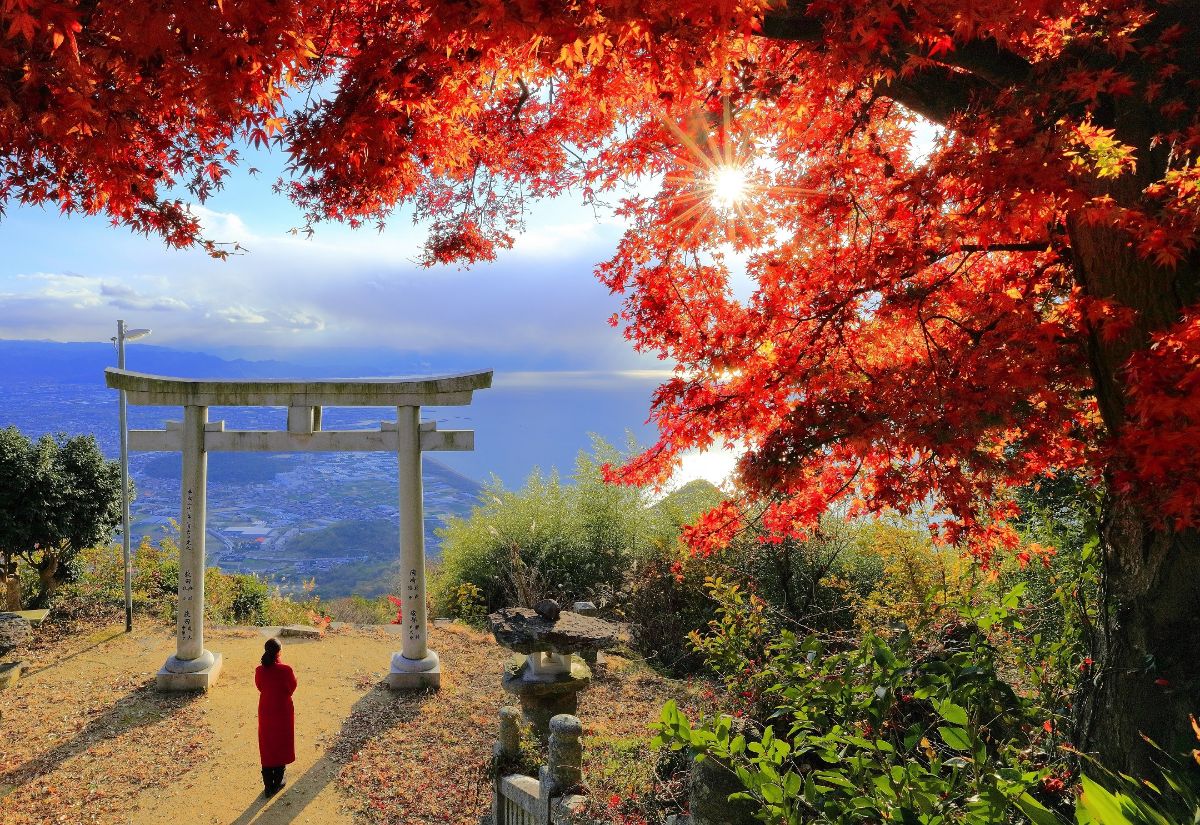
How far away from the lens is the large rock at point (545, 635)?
4.97 meters

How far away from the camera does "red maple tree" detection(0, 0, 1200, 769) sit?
2422mm

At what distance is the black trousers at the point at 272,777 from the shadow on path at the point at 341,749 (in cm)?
7

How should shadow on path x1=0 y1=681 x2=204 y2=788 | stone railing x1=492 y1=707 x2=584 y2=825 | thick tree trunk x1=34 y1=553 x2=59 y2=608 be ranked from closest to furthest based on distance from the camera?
1. stone railing x1=492 y1=707 x2=584 y2=825
2. shadow on path x1=0 y1=681 x2=204 y2=788
3. thick tree trunk x1=34 y1=553 x2=59 y2=608

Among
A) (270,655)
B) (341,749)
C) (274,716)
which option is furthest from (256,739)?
(270,655)

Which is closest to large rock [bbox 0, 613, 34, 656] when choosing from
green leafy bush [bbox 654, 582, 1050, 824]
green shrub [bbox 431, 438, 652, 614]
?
green shrub [bbox 431, 438, 652, 614]

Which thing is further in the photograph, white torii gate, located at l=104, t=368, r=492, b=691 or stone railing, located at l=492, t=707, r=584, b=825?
white torii gate, located at l=104, t=368, r=492, b=691

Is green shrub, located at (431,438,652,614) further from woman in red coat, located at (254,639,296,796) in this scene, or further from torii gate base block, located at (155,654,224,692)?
woman in red coat, located at (254,639,296,796)

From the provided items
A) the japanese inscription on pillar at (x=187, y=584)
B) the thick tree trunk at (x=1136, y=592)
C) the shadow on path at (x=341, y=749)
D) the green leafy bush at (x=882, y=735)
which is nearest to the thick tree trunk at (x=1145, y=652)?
the thick tree trunk at (x=1136, y=592)

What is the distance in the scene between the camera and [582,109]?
188 inches

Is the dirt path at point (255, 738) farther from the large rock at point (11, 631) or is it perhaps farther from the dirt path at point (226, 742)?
the large rock at point (11, 631)

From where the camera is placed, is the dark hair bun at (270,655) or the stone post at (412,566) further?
the stone post at (412,566)

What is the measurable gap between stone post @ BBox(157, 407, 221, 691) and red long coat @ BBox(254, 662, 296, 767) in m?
2.27

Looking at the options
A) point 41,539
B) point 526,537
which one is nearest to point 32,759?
point 41,539

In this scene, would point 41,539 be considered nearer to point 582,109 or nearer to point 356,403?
A: point 356,403
